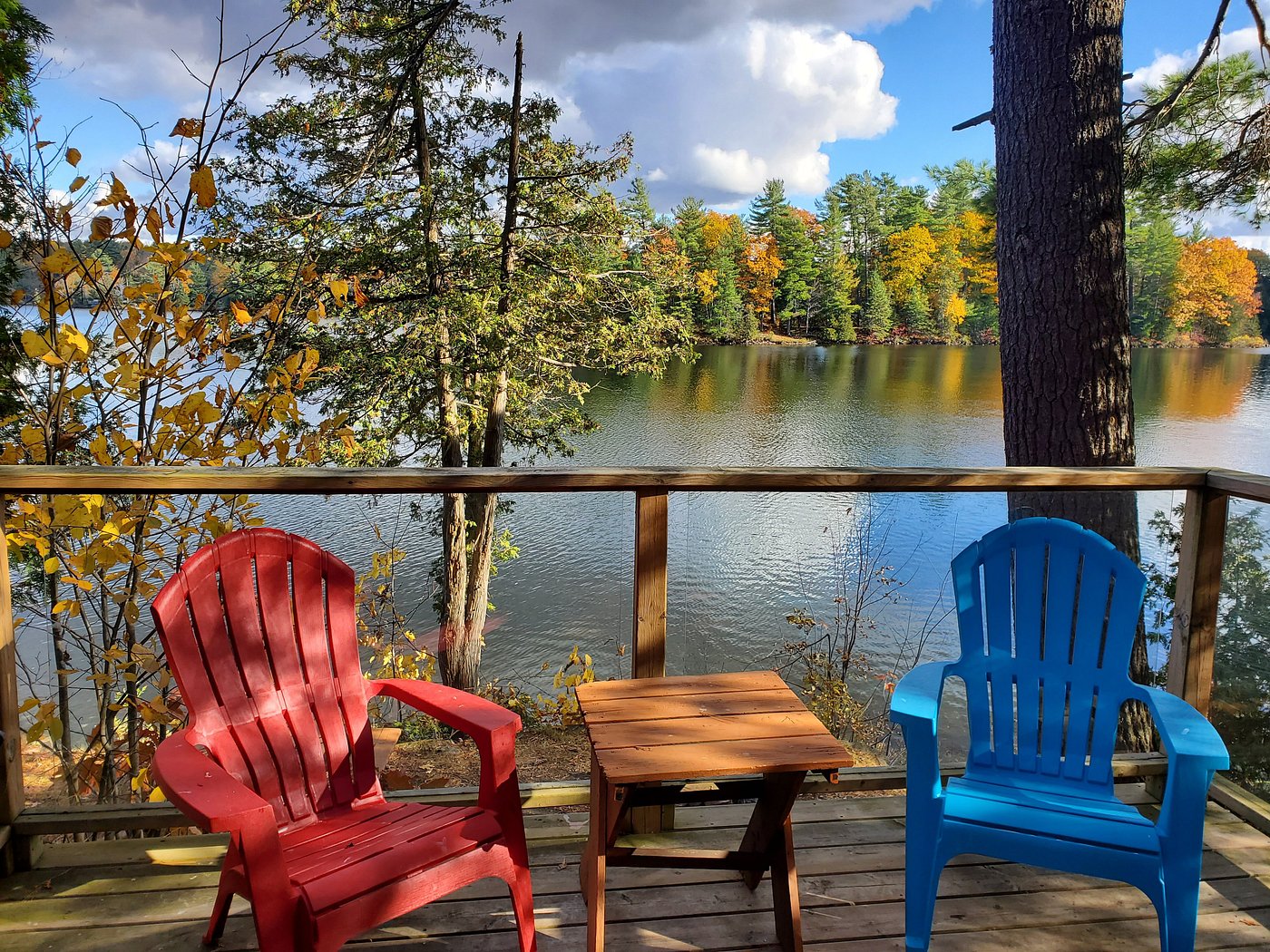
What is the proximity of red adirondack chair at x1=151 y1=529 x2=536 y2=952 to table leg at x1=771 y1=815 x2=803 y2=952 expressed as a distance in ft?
1.76

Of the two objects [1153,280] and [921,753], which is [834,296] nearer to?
[1153,280]

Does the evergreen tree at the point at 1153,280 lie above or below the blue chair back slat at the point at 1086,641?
above

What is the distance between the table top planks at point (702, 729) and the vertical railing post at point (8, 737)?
53.2 inches

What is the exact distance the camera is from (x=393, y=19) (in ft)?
24.0

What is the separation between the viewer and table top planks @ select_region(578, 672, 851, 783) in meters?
1.52

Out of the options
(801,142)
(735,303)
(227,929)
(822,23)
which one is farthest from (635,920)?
(801,142)

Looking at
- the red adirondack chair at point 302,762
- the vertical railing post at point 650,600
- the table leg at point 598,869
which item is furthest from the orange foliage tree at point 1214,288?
the red adirondack chair at point 302,762

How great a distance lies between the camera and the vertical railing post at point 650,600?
210 cm

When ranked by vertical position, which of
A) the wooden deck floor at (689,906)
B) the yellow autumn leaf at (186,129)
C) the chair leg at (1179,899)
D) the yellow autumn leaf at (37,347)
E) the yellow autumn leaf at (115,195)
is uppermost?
the yellow autumn leaf at (186,129)

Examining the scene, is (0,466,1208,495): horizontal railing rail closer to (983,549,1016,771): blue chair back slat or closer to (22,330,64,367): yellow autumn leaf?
(983,549,1016,771): blue chair back slat

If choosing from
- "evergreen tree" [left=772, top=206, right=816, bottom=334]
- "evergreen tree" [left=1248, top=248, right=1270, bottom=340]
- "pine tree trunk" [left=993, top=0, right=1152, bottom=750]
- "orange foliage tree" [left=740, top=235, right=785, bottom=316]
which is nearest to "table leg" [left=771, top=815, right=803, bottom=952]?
"pine tree trunk" [left=993, top=0, right=1152, bottom=750]

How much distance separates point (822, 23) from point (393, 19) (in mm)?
20208

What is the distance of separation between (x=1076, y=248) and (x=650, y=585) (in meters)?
2.23

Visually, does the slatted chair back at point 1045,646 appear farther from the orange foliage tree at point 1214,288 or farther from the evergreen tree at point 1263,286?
the orange foliage tree at point 1214,288
